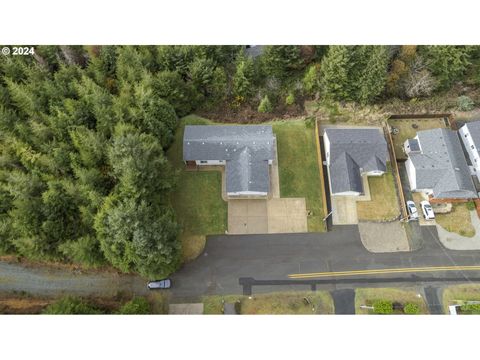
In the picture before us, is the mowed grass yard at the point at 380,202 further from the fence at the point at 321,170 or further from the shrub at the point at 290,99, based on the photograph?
the shrub at the point at 290,99

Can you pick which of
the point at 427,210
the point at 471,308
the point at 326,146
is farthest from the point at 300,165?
the point at 471,308

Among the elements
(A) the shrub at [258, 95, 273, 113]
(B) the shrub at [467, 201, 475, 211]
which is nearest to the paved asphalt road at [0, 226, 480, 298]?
(B) the shrub at [467, 201, 475, 211]

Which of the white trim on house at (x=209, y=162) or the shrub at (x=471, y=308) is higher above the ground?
the white trim on house at (x=209, y=162)

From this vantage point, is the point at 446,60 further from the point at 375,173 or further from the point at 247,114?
the point at 247,114

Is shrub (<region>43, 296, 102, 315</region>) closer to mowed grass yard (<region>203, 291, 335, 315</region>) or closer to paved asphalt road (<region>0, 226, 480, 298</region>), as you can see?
paved asphalt road (<region>0, 226, 480, 298</region>)

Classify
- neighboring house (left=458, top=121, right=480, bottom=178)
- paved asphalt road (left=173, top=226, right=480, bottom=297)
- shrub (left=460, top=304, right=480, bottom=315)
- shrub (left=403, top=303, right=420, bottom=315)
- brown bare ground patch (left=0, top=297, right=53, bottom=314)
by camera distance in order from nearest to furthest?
brown bare ground patch (left=0, top=297, right=53, bottom=314)
shrub (left=403, top=303, right=420, bottom=315)
shrub (left=460, top=304, right=480, bottom=315)
paved asphalt road (left=173, top=226, right=480, bottom=297)
neighboring house (left=458, top=121, right=480, bottom=178)

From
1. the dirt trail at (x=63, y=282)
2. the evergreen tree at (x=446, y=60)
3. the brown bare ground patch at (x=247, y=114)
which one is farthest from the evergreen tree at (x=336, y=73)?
the dirt trail at (x=63, y=282)
